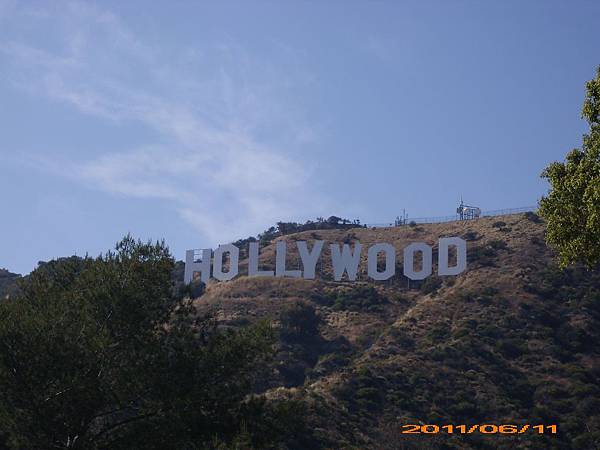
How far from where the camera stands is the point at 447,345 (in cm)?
6425

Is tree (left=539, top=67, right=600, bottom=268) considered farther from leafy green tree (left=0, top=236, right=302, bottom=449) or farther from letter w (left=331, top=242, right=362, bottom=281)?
letter w (left=331, top=242, right=362, bottom=281)

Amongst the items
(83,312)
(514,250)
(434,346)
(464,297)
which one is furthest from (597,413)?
(83,312)

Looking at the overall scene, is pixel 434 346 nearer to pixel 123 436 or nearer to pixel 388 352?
pixel 388 352

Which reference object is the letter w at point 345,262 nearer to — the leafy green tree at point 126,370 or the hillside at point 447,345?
the hillside at point 447,345

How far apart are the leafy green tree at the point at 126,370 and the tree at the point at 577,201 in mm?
9227

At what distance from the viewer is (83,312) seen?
25.7 meters

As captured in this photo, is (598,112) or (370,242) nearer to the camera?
(598,112)

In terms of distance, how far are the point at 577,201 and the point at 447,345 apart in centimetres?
4326

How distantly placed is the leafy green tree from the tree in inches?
363

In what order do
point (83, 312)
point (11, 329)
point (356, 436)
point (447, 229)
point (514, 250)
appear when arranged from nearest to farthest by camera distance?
point (11, 329)
point (83, 312)
point (356, 436)
point (514, 250)
point (447, 229)

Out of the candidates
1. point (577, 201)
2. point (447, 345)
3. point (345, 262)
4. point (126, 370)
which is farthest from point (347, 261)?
point (577, 201)

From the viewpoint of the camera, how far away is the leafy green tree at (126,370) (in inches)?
933

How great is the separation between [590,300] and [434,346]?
13.8 m
